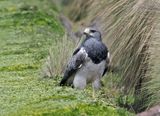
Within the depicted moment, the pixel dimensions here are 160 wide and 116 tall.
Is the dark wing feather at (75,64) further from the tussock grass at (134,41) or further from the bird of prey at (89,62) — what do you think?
the tussock grass at (134,41)

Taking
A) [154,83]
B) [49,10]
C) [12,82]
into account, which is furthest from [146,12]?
[49,10]

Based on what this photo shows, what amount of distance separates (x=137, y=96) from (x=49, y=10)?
7.67 meters

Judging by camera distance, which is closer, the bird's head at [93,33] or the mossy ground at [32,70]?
the mossy ground at [32,70]

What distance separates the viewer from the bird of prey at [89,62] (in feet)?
32.1

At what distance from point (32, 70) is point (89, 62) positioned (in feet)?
7.23

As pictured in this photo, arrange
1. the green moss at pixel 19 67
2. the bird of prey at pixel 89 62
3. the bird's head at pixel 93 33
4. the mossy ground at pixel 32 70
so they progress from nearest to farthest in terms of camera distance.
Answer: the mossy ground at pixel 32 70 < the bird of prey at pixel 89 62 < the bird's head at pixel 93 33 < the green moss at pixel 19 67

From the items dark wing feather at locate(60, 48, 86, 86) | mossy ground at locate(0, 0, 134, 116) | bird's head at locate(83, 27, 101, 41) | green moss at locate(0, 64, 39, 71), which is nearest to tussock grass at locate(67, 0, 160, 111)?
bird's head at locate(83, 27, 101, 41)

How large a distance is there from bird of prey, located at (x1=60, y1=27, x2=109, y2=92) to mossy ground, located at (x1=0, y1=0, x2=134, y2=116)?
0.18 metres

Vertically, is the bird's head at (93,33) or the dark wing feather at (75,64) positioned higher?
the bird's head at (93,33)

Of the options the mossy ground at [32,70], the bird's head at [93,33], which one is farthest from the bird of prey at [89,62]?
the mossy ground at [32,70]

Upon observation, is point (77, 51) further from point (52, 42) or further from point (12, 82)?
point (52, 42)

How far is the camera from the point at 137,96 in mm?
10398

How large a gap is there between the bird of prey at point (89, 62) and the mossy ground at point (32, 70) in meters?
0.18

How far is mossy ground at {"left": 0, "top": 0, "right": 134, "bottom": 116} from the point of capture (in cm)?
859
